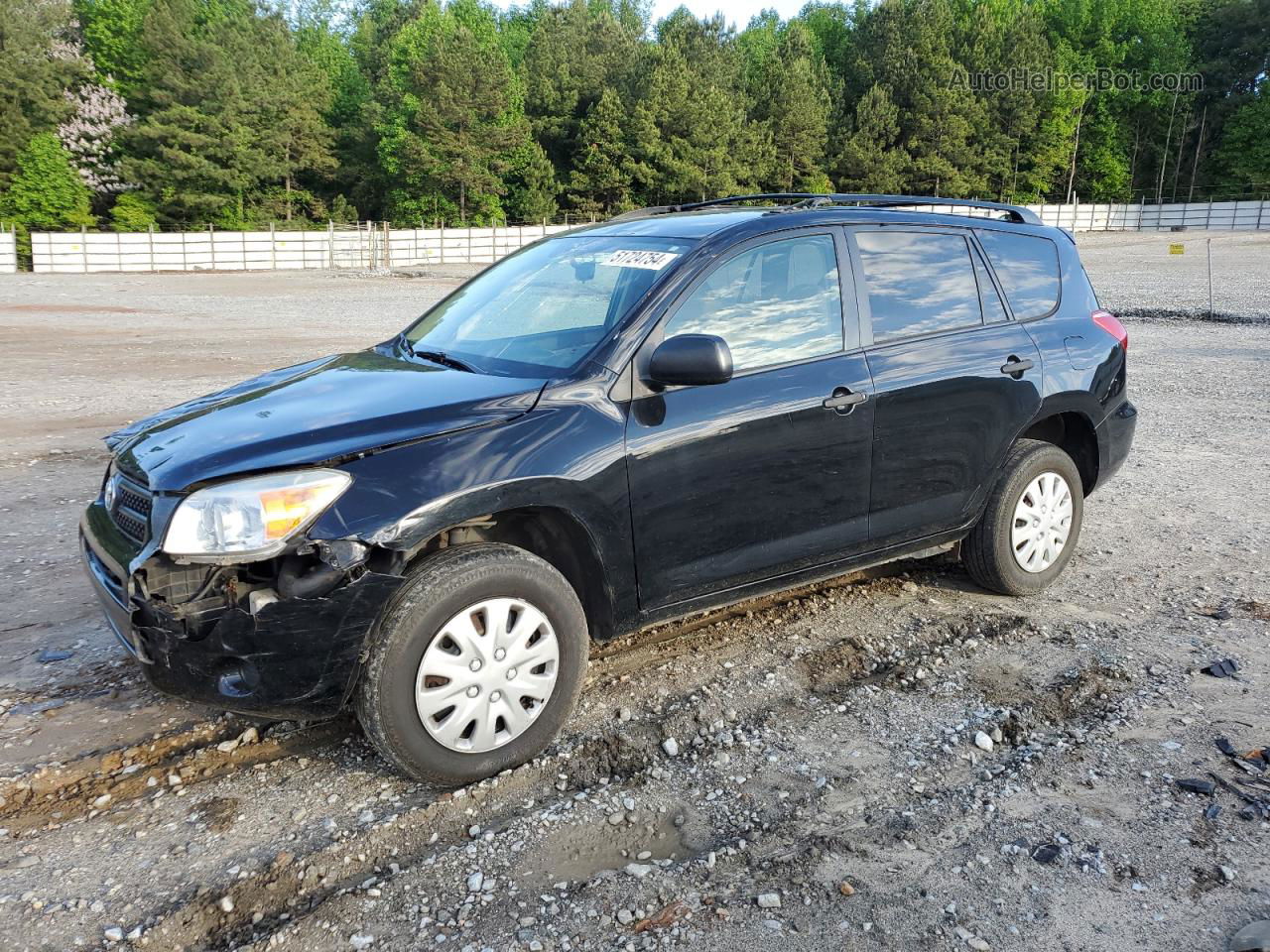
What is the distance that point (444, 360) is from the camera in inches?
168

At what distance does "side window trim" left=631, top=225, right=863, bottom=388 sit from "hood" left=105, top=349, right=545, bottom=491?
0.39 meters

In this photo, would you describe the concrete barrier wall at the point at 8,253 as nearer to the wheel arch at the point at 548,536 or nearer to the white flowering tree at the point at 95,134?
the white flowering tree at the point at 95,134

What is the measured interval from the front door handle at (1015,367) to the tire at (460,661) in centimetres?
244

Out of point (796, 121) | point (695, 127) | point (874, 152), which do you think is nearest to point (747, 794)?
point (695, 127)

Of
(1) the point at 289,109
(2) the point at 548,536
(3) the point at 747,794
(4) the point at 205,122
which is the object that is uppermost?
(1) the point at 289,109

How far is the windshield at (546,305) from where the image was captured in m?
3.99

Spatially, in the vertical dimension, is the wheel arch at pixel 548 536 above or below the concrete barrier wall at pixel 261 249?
below

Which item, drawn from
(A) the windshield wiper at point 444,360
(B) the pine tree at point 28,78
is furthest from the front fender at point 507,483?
(B) the pine tree at point 28,78

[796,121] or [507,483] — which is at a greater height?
[796,121]

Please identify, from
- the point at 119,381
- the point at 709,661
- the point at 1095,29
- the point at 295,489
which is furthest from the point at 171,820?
the point at 1095,29

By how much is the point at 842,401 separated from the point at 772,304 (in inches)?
18.9

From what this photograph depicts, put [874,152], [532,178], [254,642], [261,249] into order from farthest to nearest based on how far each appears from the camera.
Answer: [874,152] < [532,178] < [261,249] < [254,642]

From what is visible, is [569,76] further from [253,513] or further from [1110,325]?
[253,513]

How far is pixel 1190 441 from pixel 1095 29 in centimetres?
9885
